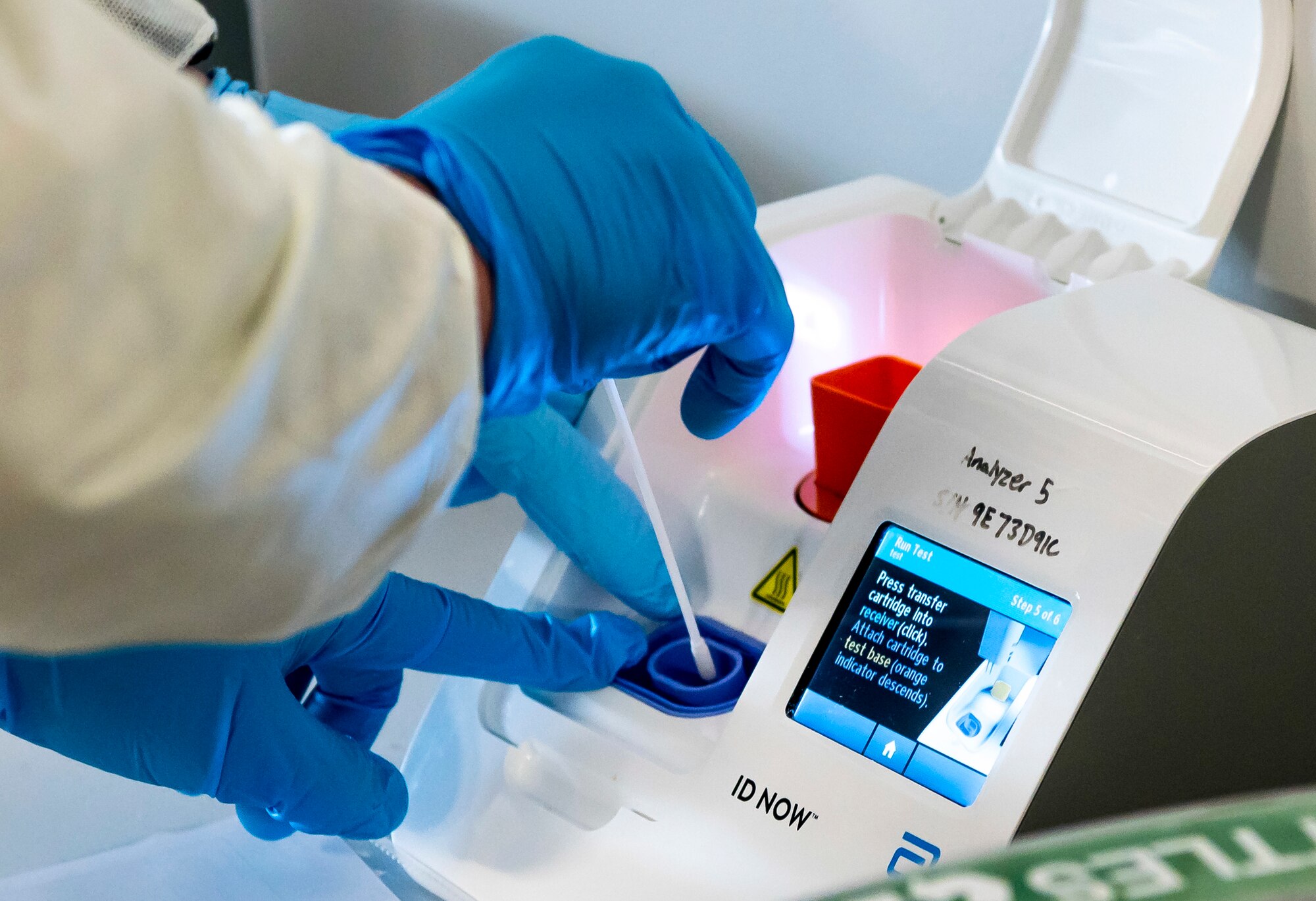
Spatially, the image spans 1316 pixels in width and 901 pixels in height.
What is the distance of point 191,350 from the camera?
43cm

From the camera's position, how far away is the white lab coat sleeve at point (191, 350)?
0.40 meters

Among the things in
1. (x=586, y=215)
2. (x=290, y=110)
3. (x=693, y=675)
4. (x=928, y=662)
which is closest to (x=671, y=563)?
(x=693, y=675)

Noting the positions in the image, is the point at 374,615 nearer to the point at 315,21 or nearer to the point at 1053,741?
the point at 1053,741

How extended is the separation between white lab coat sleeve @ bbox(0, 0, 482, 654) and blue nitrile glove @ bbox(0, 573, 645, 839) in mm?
539

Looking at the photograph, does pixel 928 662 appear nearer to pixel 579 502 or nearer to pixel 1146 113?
pixel 579 502

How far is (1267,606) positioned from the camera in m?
0.79

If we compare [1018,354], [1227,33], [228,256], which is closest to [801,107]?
[1227,33]

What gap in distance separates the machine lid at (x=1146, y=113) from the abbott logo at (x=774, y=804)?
697 millimetres

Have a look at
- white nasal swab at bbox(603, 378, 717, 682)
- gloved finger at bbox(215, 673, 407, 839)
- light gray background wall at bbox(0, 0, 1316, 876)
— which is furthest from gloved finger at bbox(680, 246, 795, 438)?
light gray background wall at bbox(0, 0, 1316, 876)

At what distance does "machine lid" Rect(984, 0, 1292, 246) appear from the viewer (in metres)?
1.11

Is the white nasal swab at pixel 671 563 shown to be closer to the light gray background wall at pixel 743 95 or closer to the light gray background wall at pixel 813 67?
the light gray background wall at pixel 743 95

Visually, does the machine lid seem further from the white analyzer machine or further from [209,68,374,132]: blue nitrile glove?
[209,68,374,132]: blue nitrile glove

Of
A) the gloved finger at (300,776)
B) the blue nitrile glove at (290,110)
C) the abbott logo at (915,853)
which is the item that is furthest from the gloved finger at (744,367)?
the blue nitrile glove at (290,110)

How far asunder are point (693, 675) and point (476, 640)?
0.71 feet
